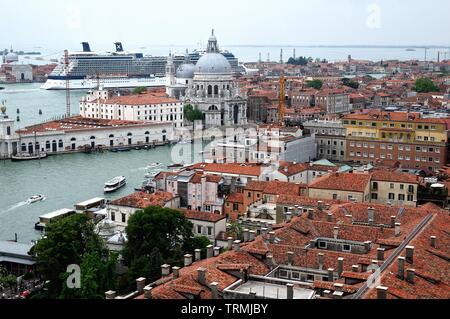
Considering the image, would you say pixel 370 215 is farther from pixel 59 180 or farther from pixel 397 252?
pixel 59 180

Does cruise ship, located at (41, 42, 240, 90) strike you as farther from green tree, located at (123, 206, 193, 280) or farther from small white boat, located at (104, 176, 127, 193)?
green tree, located at (123, 206, 193, 280)

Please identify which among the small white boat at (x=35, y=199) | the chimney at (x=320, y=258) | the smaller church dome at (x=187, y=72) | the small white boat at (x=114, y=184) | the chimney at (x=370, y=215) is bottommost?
the small white boat at (x=35, y=199)

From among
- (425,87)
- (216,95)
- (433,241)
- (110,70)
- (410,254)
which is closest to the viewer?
(410,254)

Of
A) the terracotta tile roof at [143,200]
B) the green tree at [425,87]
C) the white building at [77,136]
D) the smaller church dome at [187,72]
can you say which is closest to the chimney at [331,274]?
the terracotta tile roof at [143,200]

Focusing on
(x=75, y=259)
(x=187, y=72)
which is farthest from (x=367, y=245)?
(x=187, y=72)

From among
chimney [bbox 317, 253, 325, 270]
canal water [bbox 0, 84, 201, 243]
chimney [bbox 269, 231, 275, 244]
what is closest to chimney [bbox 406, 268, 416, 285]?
chimney [bbox 317, 253, 325, 270]

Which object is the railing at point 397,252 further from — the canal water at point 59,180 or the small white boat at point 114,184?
the small white boat at point 114,184
